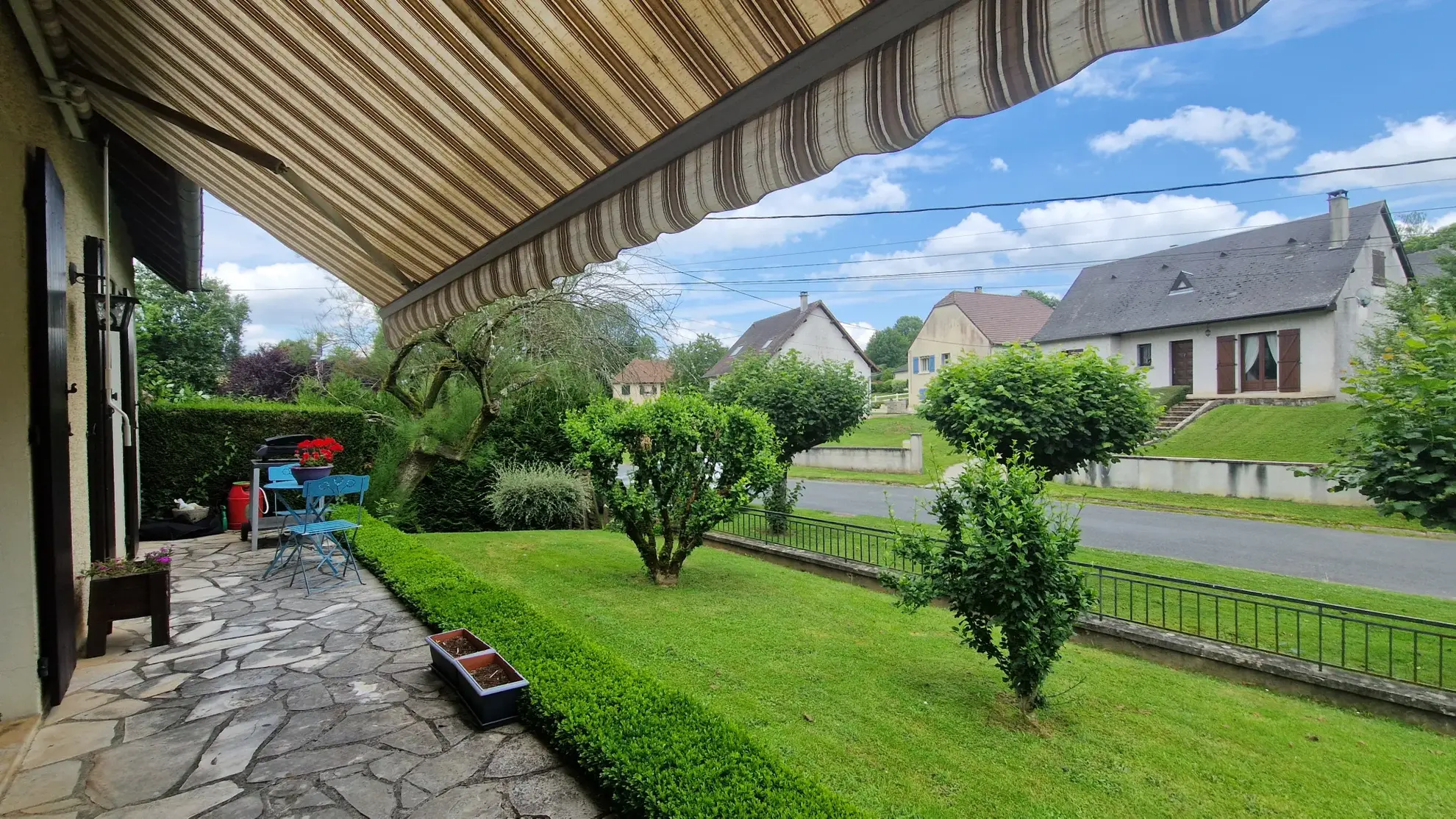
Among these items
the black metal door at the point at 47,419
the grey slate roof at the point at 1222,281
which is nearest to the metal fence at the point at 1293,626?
the black metal door at the point at 47,419

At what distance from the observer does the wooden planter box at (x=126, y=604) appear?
4.00 m

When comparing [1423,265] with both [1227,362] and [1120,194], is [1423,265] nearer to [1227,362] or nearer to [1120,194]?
[1227,362]

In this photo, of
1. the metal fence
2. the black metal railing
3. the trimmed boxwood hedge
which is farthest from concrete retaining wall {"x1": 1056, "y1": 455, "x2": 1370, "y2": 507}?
the trimmed boxwood hedge

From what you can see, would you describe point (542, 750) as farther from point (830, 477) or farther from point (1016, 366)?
point (830, 477)

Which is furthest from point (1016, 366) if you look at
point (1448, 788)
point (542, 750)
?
point (542, 750)

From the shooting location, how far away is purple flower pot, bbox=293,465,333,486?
21.5 ft

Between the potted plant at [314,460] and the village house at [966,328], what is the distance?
29283 millimetres

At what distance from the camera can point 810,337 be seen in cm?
3597

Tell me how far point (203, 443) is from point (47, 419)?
6.97 m

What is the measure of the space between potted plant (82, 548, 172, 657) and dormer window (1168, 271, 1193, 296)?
27483mm

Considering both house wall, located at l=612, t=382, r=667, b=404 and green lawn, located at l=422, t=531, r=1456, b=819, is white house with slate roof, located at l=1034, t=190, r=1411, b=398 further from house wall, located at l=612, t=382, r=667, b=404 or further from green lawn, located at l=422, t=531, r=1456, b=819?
green lawn, located at l=422, t=531, r=1456, b=819

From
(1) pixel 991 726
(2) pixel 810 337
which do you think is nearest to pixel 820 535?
(1) pixel 991 726

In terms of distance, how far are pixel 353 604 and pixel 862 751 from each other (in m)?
4.16

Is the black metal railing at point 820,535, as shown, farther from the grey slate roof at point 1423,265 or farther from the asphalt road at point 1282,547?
the grey slate roof at point 1423,265
